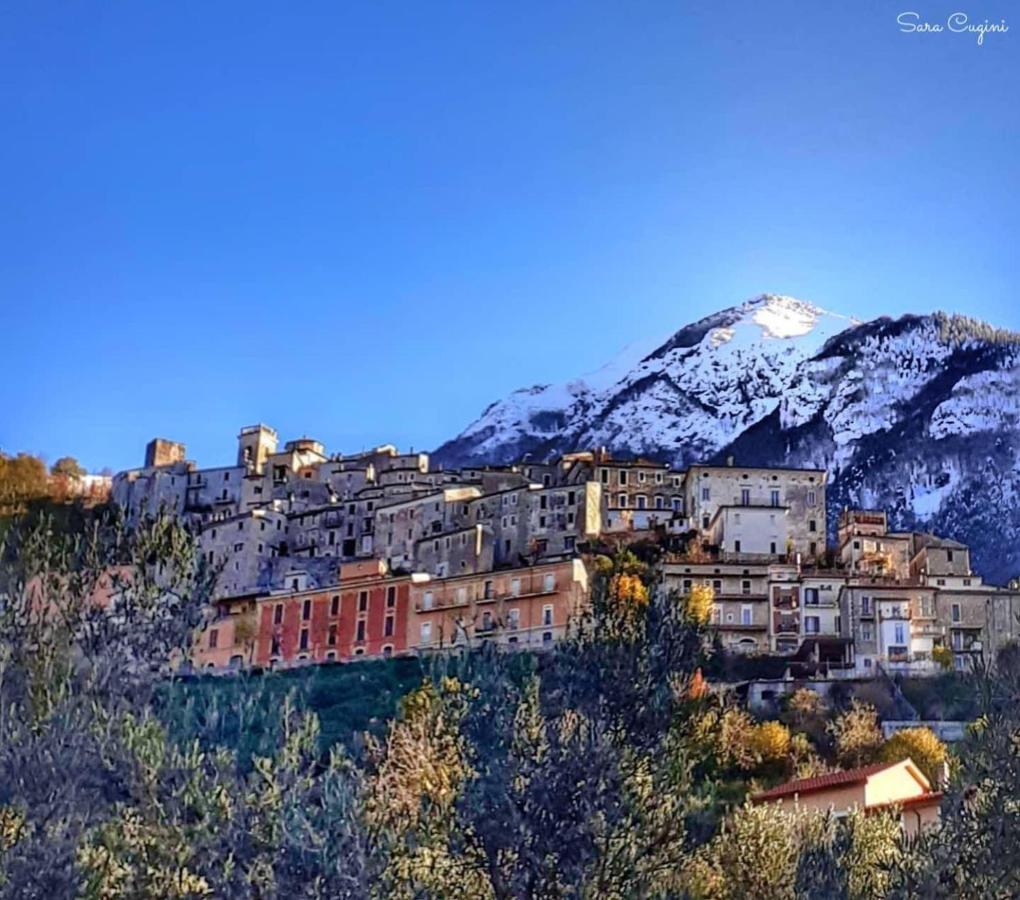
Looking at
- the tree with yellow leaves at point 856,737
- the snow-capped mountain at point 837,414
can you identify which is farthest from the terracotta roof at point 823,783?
the snow-capped mountain at point 837,414

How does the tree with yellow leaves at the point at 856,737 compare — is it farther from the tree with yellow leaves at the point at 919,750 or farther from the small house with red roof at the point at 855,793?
the small house with red roof at the point at 855,793

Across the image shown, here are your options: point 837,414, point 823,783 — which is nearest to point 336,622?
point 823,783

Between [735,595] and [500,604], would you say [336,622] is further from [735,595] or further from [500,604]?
[735,595]

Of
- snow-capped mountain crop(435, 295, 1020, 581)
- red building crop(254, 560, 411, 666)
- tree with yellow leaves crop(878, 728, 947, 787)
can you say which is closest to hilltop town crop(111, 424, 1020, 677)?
red building crop(254, 560, 411, 666)

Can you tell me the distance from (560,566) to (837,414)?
79825mm

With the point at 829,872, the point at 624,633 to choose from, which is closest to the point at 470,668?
the point at 624,633

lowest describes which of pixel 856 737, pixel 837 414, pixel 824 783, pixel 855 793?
pixel 855 793

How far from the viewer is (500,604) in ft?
234

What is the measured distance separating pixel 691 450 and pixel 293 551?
216 feet

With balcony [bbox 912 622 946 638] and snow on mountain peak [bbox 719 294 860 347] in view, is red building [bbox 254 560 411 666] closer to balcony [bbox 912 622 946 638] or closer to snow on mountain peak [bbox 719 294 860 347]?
balcony [bbox 912 622 946 638]

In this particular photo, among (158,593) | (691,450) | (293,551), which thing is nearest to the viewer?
(158,593)

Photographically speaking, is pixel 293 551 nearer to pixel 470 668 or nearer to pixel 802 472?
pixel 802 472

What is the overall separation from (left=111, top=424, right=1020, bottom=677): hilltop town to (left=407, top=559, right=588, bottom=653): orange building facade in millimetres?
86

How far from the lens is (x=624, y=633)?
78.0 ft
